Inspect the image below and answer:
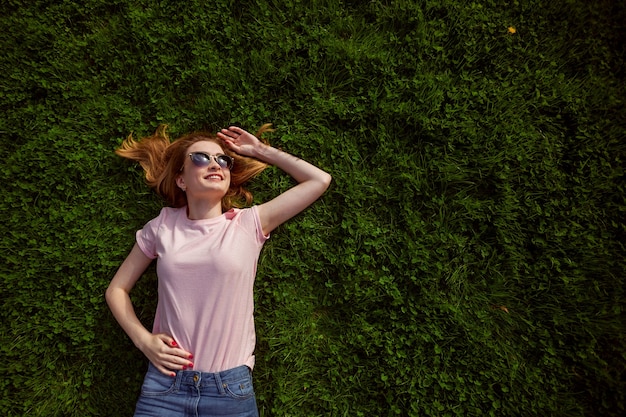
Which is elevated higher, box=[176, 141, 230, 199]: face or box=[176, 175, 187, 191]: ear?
box=[176, 141, 230, 199]: face

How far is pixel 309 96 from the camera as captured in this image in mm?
4102

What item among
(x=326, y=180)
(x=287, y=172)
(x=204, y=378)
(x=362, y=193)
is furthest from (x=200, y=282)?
(x=362, y=193)

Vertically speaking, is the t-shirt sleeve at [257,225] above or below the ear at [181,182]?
below

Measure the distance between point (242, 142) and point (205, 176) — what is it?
0.73 metres

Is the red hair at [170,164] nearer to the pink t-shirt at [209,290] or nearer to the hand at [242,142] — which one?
the hand at [242,142]

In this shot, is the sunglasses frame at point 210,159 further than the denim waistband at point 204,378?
Yes

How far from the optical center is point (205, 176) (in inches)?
134

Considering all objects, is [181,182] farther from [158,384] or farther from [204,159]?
[158,384]

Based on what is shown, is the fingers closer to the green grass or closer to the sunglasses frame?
the green grass

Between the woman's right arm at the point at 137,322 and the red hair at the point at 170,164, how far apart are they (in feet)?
2.01

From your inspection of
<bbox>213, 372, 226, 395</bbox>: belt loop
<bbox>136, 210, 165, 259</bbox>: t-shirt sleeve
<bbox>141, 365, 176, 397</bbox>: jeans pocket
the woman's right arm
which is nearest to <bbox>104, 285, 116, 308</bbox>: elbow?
the woman's right arm

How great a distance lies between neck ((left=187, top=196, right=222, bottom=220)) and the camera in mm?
3539

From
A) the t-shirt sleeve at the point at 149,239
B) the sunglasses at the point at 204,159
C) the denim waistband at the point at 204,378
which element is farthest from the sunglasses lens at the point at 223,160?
the denim waistband at the point at 204,378

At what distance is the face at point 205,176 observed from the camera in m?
3.40
